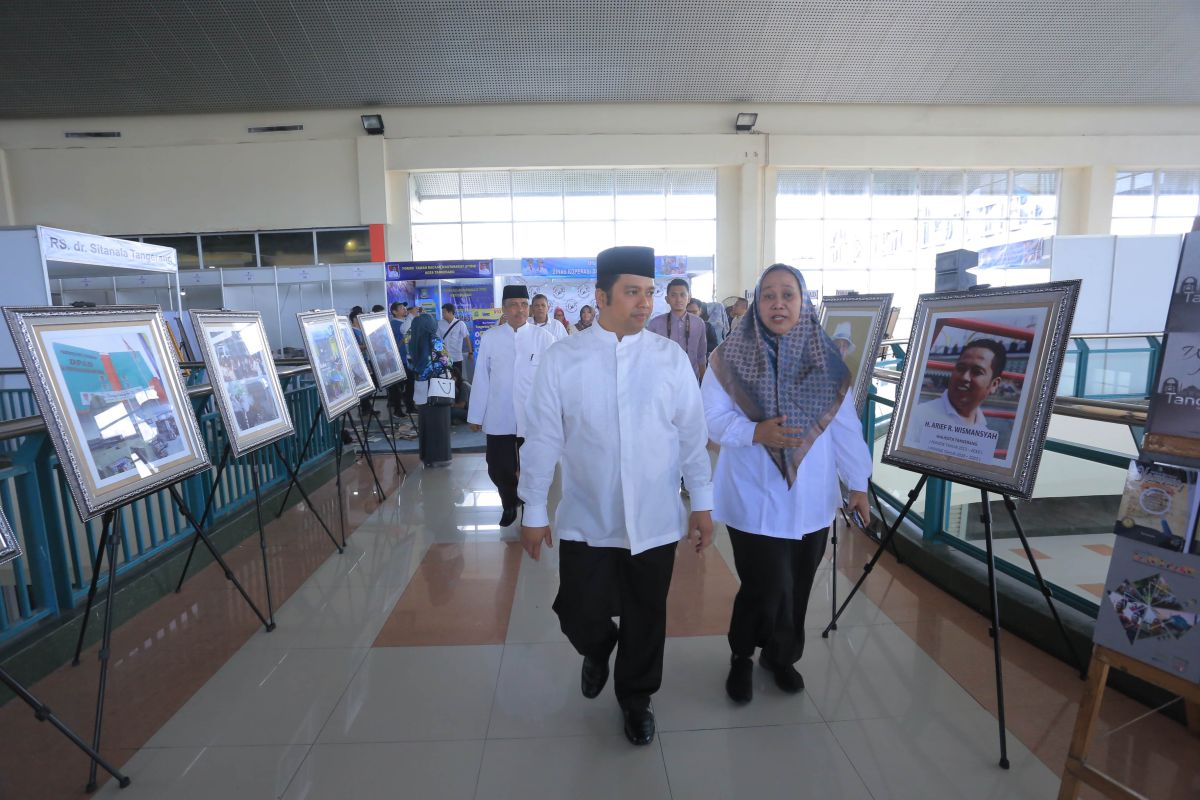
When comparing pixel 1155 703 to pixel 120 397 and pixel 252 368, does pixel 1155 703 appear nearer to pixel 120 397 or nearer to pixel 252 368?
pixel 120 397

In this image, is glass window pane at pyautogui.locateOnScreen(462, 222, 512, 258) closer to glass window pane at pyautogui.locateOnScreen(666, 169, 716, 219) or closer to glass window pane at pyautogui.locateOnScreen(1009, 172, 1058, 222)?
glass window pane at pyautogui.locateOnScreen(666, 169, 716, 219)

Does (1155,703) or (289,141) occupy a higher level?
(289,141)

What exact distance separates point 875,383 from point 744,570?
273 cm

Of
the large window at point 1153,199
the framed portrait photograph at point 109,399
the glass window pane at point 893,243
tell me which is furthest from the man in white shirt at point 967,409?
the large window at point 1153,199

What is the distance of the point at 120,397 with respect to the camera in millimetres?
2105

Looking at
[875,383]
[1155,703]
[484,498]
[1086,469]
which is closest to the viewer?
[1155,703]

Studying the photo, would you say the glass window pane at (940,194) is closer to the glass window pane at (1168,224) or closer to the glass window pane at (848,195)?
the glass window pane at (848,195)

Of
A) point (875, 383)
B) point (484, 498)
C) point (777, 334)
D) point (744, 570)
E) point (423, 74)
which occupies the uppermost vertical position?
point (423, 74)

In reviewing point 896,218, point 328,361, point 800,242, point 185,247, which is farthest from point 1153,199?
point 185,247

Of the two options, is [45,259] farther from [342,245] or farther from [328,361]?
[342,245]

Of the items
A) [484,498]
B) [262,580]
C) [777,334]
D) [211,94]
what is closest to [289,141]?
[211,94]

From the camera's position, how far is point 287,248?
43.9 feet

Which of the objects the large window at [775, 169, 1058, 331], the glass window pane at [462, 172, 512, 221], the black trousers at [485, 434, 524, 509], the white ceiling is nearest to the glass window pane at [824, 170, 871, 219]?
the large window at [775, 169, 1058, 331]

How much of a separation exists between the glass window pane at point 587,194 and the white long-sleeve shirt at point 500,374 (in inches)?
391
